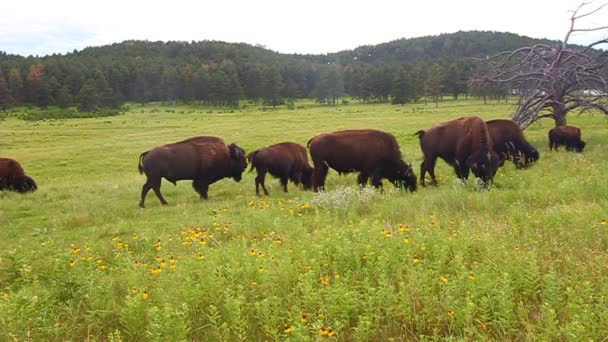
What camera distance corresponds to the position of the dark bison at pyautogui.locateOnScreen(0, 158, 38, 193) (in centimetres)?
1567

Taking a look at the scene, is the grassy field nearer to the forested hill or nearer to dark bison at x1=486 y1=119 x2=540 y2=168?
dark bison at x1=486 y1=119 x2=540 y2=168

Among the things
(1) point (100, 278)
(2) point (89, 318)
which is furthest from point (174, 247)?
(2) point (89, 318)

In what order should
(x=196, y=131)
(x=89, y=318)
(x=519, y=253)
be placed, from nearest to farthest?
1. (x=89, y=318)
2. (x=519, y=253)
3. (x=196, y=131)

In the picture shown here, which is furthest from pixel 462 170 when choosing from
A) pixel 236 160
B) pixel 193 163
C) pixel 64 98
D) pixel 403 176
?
pixel 64 98

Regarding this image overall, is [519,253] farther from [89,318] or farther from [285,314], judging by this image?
[89,318]

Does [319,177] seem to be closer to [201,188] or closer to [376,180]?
[376,180]

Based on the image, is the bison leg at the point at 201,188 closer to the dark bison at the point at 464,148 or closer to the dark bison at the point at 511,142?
the dark bison at the point at 464,148

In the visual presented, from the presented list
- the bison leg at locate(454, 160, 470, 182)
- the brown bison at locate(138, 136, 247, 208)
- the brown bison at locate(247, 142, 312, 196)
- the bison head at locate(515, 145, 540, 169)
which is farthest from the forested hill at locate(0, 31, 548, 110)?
the brown bison at locate(138, 136, 247, 208)

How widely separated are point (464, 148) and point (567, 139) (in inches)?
335

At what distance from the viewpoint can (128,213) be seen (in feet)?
36.5

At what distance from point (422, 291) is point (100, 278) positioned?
355 centimetres

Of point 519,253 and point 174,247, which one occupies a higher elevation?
point 519,253

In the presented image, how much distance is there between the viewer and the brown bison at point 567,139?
1744 cm

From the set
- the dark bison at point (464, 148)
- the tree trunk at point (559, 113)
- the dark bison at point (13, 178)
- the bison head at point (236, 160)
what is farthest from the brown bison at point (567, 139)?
the dark bison at point (13, 178)
